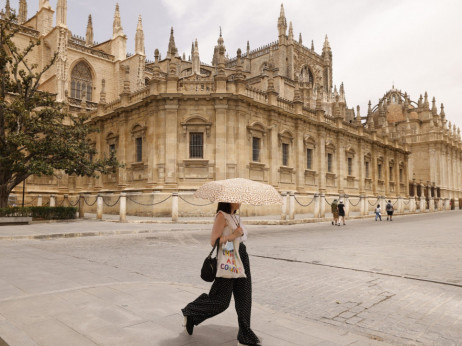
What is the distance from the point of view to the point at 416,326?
395 centimetres

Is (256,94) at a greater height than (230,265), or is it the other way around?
(256,94)

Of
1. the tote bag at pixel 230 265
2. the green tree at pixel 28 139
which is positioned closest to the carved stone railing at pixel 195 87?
the green tree at pixel 28 139

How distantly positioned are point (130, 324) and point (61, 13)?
36610 mm

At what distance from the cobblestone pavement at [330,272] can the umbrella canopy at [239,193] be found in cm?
159

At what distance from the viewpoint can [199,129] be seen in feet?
70.7

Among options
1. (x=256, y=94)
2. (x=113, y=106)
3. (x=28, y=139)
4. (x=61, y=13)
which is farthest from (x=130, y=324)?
(x=61, y=13)

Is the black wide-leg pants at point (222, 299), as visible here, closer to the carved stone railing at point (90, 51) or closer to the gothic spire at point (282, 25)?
the carved stone railing at point (90, 51)

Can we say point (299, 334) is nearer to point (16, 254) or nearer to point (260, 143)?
point (16, 254)

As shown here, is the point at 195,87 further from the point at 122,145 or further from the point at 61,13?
the point at 61,13

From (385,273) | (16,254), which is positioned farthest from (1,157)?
(385,273)

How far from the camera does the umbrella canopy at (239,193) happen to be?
346 centimetres

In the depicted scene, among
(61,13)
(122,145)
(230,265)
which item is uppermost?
(61,13)

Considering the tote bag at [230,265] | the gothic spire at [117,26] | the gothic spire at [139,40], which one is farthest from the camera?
the gothic spire at [117,26]

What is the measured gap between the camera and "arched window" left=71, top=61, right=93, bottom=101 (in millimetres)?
35656
